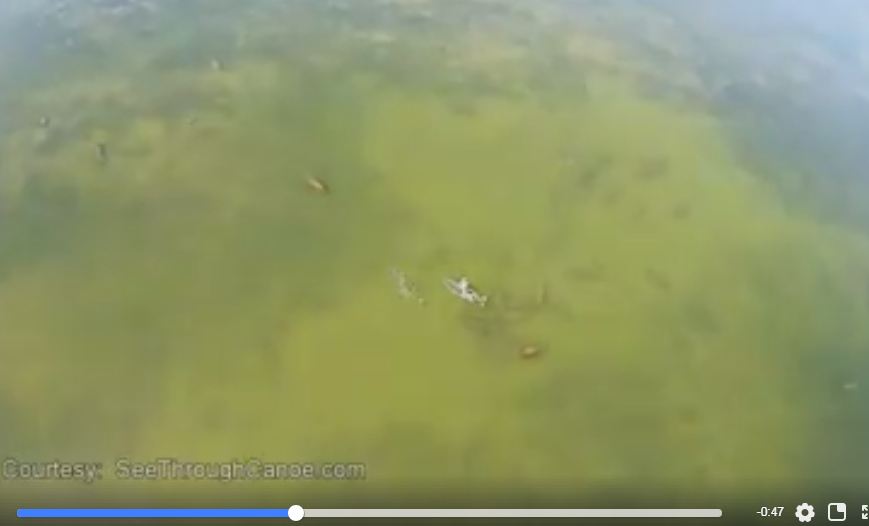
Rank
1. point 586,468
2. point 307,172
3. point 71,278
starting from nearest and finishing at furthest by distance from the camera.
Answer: point 586,468 → point 71,278 → point 307,172

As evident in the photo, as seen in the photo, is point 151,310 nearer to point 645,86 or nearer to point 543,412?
point 543,412

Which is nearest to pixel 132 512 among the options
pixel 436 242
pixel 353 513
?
pixel 353 513

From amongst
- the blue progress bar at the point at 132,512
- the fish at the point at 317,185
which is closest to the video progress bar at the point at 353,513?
the blue progress bar at the point at 132,512

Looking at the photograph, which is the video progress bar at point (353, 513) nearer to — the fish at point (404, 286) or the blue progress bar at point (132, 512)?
the blue progress bar at point (132, 512)

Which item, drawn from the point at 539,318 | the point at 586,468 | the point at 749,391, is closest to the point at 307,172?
the point at 539,318

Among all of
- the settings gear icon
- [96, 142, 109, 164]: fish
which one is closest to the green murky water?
[96, 142, 109, 164]: fish

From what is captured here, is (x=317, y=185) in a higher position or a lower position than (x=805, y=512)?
higher

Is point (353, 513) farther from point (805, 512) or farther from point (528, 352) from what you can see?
point (805, 512)
